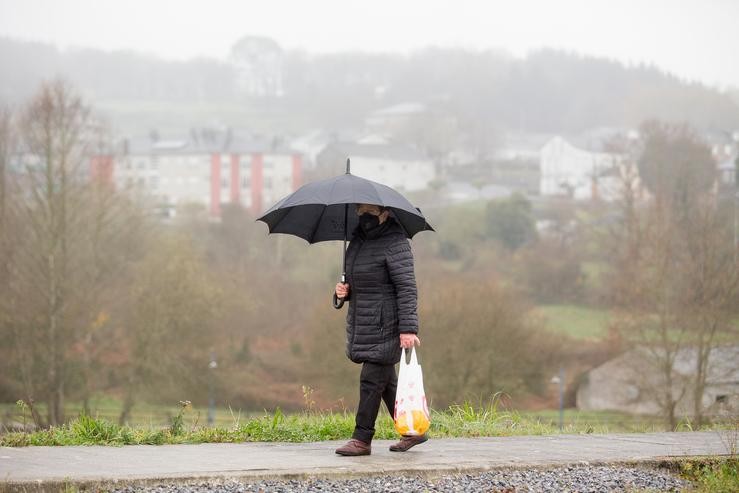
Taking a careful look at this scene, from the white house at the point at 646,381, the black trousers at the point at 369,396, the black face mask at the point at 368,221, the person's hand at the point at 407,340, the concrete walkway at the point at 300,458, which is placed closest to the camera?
the concrete walkway at the point at 300,458

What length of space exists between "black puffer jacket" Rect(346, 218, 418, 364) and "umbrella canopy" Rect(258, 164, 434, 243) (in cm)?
26

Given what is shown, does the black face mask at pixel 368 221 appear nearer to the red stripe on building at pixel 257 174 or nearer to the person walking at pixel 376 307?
the person walking at pixel 376 307

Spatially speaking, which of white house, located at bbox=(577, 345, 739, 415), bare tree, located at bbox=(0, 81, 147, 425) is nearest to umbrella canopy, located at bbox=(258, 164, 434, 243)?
white house, located at bbox=(577, 345, 739, 415)

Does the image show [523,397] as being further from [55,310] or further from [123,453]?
[123,453]

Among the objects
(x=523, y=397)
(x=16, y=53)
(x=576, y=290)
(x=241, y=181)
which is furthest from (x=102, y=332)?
(x=16, y=53)

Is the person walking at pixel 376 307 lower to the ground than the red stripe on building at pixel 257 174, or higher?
lower

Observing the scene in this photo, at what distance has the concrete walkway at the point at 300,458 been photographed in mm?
7102

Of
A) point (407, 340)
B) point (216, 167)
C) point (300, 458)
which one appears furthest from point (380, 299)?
point (216, 167)

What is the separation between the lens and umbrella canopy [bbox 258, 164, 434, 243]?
8.27 metres

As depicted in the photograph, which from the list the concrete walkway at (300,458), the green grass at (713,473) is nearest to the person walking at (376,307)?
the concrete walkway at (300,458)

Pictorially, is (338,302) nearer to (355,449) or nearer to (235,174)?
(355,449)

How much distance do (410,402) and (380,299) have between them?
0.81 meters

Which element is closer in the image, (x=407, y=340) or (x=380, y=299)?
(x=407, y=340)

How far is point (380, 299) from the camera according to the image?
8219 mm
